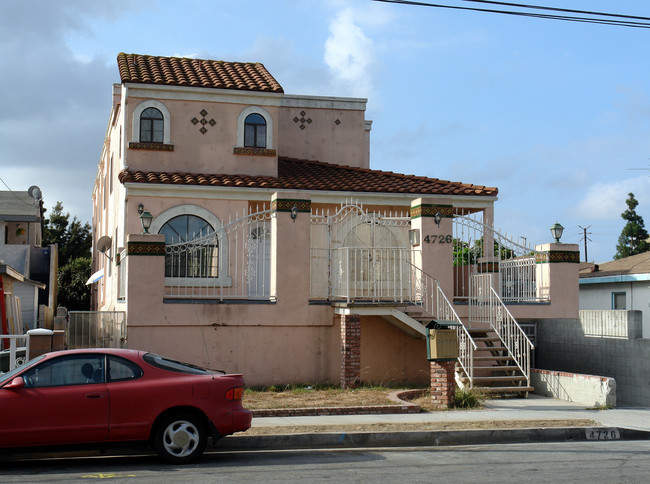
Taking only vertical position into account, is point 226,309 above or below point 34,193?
below

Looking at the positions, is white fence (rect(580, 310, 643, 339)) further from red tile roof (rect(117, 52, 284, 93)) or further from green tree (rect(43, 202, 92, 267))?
green tree (rect(43, 202, 92, 267))

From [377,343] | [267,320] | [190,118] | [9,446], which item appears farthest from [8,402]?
[190,118]

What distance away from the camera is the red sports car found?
28.7ft

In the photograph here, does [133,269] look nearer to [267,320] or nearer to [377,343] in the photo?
[267,320]

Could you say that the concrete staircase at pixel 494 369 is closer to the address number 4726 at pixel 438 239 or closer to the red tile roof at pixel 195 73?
the address number 4726 at pixel 438 239

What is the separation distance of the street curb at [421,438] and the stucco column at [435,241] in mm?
5350

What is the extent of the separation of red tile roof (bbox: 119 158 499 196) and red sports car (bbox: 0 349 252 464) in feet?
30.0

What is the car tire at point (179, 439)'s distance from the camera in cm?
903

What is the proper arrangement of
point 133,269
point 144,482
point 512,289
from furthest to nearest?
point 512,289 < point 133,269 < point 144,482

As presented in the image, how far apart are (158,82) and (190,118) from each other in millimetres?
1148

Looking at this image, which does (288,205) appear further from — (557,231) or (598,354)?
(598,354)

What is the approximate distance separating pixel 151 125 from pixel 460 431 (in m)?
11.6

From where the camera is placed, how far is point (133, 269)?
14.9 m

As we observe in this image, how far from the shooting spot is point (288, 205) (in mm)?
15859
